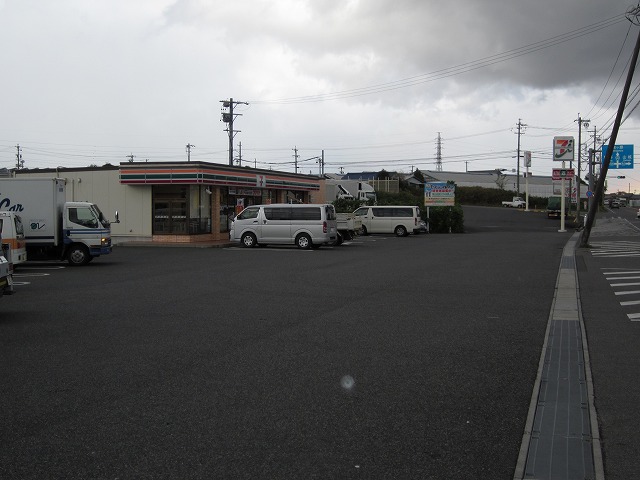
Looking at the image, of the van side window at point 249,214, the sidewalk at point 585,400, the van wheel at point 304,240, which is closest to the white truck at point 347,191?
the van side window at point 249,214

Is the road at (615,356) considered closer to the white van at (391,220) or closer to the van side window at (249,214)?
the van side window at (249,214)

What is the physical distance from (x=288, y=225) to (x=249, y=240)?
7.34 feet

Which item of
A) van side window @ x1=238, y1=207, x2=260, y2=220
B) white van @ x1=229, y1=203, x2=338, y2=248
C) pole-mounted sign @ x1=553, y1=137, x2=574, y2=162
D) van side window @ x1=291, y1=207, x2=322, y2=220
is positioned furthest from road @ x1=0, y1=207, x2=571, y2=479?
pole-mounted sign @ x1=553, y1=137, x2=574, y2=162

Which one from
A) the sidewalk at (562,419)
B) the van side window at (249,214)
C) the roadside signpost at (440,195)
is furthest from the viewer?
the roadside signpost at (440,195)

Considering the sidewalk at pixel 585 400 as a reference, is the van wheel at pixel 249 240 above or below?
above

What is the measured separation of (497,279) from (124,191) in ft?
74.1

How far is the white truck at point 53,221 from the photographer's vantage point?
69.6 feet

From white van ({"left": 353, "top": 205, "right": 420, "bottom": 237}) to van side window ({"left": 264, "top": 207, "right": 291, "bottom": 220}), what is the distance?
15.4 m

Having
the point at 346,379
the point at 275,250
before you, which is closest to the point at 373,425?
the point at 346,379

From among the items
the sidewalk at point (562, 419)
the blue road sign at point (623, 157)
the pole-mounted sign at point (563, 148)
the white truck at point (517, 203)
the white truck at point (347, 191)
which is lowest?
the sidewalk at point (562, 419)

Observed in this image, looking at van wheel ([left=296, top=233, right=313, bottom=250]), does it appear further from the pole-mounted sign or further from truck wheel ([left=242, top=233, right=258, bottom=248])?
the pole-mounted sign

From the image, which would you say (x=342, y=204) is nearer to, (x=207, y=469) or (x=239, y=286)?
(x=239, y=286)

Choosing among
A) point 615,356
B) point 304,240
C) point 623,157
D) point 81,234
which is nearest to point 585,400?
point 615,356

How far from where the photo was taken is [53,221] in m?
21.4
